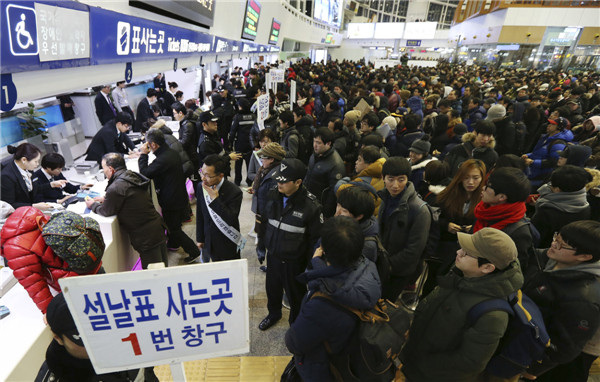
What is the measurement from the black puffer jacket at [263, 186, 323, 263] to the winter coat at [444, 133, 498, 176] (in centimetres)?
216

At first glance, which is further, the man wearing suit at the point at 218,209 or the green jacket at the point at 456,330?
the man wearing suit at the point at 218,209

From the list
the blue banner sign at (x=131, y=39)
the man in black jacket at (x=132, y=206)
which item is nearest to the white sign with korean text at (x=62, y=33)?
the blue banner sign at (x=131, y=39)

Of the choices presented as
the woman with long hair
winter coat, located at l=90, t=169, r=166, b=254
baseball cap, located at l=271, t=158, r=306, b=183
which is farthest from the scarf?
winter coat, located at l=90, t=169, r=166, b=254

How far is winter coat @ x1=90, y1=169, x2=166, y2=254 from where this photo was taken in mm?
2764

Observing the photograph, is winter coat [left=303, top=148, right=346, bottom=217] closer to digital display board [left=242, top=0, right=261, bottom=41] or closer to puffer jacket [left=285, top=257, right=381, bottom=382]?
puffer jacket [left=285, top=257, right=381, bottom=382]

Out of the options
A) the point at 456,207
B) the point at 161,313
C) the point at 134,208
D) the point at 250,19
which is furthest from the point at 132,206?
the point at 250,19

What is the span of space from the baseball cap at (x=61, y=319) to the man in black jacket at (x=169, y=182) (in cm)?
224

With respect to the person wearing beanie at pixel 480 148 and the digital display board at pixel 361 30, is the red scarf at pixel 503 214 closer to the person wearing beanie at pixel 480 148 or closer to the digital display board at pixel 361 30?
the person wearing beanie at pixel 480 148

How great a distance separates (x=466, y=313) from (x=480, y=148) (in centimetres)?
271

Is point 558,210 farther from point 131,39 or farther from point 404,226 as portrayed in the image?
point 131,39

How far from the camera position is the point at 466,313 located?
1.53 meters

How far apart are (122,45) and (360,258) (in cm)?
372

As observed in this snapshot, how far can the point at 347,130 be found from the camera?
473cm

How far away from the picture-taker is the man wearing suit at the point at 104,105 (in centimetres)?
619
